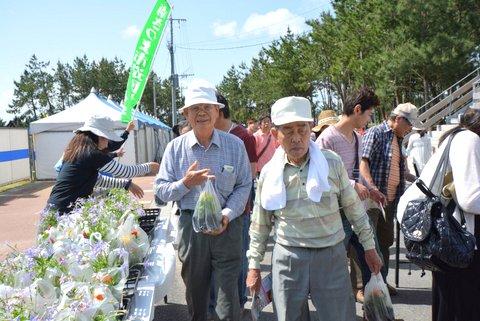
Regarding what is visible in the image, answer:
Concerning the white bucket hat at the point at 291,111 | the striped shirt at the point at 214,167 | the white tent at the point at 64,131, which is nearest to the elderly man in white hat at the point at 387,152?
the striped shirt at the point at 214,167

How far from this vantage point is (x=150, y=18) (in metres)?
8.62

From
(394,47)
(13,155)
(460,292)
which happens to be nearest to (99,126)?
(460,292)

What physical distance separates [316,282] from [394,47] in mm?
21191

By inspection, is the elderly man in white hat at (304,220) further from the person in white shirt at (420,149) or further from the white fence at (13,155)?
the white fence at (13,155)

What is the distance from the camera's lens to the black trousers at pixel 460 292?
2918 millimetres

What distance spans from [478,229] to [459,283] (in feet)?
1.19

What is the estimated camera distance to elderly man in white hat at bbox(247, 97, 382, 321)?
261 cm

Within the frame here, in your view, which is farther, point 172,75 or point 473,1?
point 172,75

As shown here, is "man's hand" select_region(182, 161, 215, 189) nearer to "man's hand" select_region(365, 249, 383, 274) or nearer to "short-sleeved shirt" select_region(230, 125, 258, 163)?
"man's hand" select_region(365, 249, 383, 274)

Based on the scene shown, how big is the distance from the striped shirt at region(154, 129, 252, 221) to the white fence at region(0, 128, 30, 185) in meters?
14.8

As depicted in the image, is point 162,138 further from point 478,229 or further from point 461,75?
point 478,229

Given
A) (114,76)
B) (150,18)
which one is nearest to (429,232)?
(150,18)

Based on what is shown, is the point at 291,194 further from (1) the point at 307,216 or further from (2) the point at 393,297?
(2) the point at 393,297

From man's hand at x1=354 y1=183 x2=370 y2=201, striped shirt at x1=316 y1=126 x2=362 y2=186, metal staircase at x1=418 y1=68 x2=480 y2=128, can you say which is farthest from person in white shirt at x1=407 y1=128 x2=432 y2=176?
Answer: metal staircase at x1=418 y1=68 x2=480 y2=128
